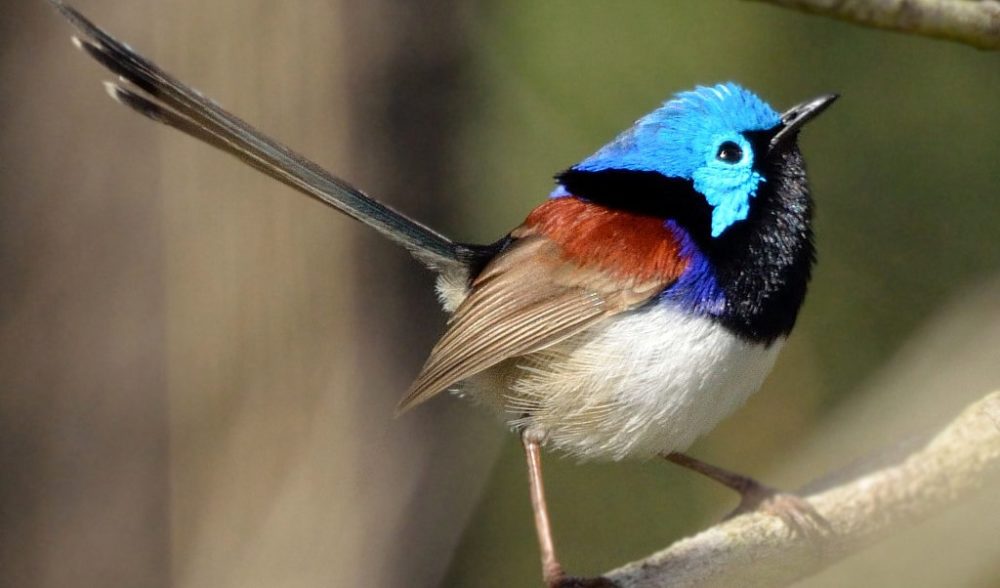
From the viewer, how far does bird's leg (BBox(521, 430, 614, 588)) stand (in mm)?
3158

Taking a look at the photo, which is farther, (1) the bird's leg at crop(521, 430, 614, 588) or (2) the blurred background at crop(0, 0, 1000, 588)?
(2) the blurred background at crop(0, 0, 1000, 588)

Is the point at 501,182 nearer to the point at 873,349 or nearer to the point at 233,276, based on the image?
the point at 233,276

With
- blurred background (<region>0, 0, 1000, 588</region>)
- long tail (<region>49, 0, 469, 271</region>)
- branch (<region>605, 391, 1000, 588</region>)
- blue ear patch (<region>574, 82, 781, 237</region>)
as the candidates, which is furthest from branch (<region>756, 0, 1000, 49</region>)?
blurred background (<region>0, 0, 1000, 588</region>)

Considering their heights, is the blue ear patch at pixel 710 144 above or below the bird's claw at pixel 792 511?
above

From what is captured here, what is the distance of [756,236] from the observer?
10.4 feet

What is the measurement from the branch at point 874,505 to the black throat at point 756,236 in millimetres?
622

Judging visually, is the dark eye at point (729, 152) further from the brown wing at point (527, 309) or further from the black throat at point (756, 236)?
the brown wing at point (527, 309)

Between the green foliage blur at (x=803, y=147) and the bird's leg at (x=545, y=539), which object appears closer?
the bird's leg at (x=545, y=539)

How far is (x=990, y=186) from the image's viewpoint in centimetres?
606

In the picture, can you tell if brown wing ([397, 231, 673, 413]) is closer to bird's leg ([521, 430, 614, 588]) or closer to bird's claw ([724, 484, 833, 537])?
bird's leg ([521, 430, 614, 588])

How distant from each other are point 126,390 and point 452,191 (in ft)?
5.45

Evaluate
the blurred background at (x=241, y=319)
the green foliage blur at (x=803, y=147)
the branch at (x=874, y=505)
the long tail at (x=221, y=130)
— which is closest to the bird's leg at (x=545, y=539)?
the branch at (x=874, y=505)

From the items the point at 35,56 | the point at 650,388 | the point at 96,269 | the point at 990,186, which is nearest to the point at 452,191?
the point at 96,269

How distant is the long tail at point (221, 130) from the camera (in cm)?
310
